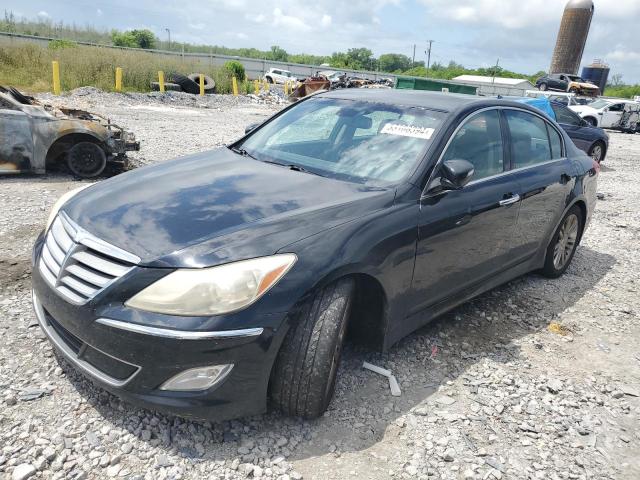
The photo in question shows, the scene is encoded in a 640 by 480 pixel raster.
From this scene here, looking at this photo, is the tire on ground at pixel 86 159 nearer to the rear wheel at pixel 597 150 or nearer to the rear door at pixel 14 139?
the rear door at pixel 14 139

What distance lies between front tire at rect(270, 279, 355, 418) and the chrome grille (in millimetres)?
842

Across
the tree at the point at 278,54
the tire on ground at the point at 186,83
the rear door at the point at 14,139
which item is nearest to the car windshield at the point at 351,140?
the rear door at the point at 14,139

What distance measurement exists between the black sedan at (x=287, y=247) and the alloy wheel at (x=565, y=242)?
33.9 inches

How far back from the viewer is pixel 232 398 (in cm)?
237

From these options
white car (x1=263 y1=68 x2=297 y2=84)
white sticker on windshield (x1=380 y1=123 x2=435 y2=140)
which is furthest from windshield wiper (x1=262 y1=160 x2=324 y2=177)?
white car (x1=263 y1=68 x2=297 y2=84)

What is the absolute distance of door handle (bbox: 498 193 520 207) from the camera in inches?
147

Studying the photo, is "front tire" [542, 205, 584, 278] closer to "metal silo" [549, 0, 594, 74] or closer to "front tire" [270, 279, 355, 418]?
"front tire" [270, 279, 355, 418]

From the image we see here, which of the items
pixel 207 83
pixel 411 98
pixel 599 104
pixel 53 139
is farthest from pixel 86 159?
pixel 599 104

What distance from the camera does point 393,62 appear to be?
390 ft

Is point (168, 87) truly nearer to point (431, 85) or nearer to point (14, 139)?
point (431, 85)

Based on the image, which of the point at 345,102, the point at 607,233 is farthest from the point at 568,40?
the point at 345,102

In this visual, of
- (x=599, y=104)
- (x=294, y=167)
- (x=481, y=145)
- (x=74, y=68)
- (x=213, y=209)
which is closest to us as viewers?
(x=213, y=209)

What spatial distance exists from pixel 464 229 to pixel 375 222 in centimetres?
89

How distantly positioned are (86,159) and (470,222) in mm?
6214
